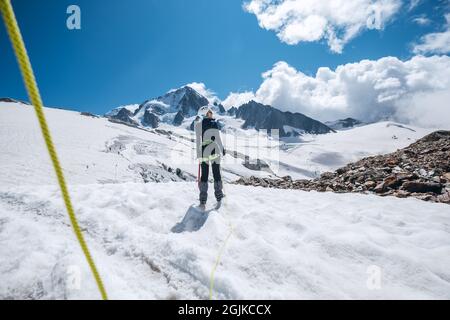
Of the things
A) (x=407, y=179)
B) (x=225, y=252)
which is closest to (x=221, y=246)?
(x=225, y=252)

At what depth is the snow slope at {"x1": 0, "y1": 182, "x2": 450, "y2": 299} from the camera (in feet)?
11.7

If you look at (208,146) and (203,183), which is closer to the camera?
(203,183)

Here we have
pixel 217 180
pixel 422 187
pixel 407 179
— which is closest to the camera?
pixel 217 180

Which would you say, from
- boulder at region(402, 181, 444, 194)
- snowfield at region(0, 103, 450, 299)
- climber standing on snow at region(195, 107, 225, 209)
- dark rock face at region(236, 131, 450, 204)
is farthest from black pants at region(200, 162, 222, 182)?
boulder at region(402, 181, 444, 194)

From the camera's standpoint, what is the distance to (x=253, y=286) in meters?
3.64

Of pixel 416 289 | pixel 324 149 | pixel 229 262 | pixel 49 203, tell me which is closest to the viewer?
pixel 416 289

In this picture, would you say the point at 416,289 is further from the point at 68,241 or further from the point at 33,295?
the point at 68,241

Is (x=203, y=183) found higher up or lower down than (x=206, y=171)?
lower down

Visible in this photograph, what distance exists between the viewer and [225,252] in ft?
14.8

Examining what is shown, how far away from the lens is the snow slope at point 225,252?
3564 mm

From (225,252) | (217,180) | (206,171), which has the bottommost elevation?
(225,252)

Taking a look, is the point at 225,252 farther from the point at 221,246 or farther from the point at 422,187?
the point at 422,187
